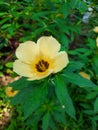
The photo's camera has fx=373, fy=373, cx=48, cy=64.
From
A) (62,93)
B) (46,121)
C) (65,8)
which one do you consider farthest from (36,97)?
(65,8)

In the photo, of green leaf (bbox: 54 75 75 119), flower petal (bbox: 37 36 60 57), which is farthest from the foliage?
flower petal (bbox: 37 36 60 57)

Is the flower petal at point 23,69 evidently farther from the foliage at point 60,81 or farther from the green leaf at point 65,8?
the green leaf at point 65,8

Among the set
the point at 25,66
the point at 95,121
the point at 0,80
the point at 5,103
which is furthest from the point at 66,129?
the point at 25,66

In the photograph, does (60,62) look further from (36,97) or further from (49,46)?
(36,97)

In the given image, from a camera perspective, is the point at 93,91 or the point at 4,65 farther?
the point at 4,65

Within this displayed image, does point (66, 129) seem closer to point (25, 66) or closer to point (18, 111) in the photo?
point (18, 111)

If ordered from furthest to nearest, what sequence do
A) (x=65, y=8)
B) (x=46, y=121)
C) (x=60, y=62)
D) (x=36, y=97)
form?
1. (x=65, y=8)
2. (x=46, y=121)
3. (x=36, y=97)
4. (x=60, y=62)

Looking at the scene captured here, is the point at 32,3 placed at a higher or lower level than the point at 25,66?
lower
